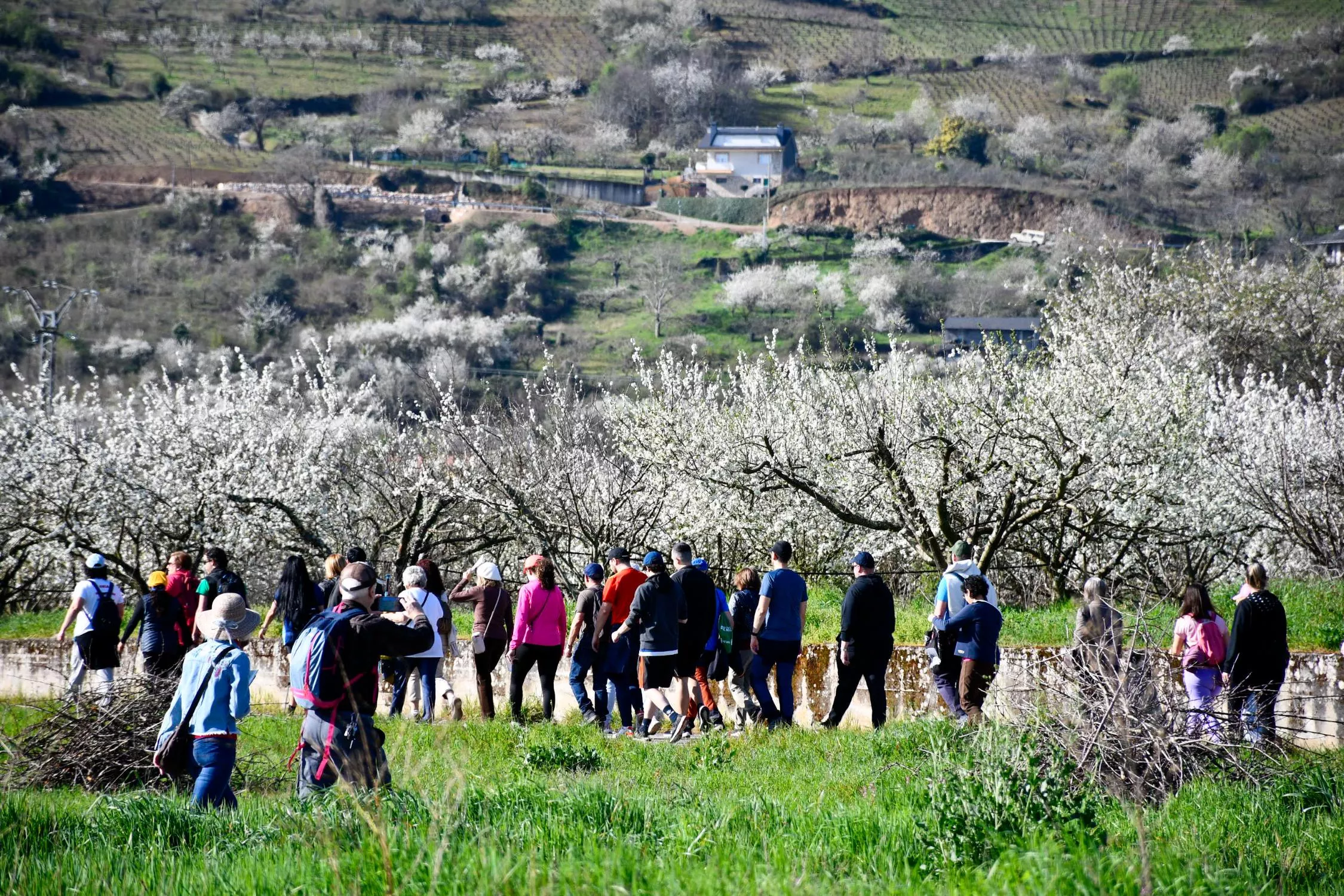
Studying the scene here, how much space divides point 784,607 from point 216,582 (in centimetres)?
566

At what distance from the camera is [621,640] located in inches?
454

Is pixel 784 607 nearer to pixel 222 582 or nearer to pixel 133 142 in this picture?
pixel 222 582

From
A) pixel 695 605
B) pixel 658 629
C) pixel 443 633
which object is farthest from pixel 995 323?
pixel 658 629

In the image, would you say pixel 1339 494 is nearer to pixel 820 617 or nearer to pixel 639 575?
pixel 820 617

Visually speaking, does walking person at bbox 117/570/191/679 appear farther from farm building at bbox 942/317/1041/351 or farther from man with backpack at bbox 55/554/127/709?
farm building at bbox 942/317/1041/351

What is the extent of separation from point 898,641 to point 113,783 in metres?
7.50

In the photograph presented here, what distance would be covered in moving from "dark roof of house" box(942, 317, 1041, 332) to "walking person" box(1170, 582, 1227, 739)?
55479 millimetres

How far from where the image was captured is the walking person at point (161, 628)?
37.4ft

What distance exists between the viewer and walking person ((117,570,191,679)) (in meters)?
11.4

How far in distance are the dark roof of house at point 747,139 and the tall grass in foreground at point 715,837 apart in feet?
429

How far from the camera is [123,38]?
6742 inches

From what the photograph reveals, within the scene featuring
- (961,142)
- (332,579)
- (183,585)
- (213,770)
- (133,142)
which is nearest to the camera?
(213,770)

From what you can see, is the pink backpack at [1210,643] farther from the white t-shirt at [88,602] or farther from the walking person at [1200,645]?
the white t-shirt at [88,602]

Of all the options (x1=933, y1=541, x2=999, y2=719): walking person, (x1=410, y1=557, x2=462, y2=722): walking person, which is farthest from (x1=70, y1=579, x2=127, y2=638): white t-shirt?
(x1=933, y1=541, x2=999, y2=719): walking person
